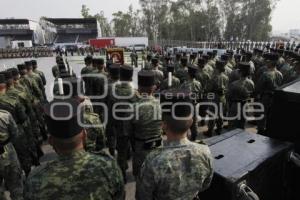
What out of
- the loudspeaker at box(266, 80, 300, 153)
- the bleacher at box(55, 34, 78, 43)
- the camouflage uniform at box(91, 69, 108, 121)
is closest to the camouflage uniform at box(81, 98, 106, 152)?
the loudspeaker at box(266, 80, 300, 153)

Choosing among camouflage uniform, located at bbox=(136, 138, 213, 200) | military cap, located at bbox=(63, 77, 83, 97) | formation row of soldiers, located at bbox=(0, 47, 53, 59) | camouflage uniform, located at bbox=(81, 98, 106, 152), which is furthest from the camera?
formation row of soldiers, located at bbox=(0, 47, 53, 59)

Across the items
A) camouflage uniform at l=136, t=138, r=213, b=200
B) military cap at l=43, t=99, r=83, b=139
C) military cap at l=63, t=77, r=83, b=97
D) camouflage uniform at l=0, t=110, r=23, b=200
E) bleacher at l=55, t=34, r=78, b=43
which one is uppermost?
bleacher at l=55, t=34, r=78, b=43

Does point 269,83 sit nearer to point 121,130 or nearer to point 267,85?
point 267,85

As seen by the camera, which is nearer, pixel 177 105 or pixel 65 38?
pixel 177 105

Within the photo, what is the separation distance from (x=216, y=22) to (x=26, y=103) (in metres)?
52.1

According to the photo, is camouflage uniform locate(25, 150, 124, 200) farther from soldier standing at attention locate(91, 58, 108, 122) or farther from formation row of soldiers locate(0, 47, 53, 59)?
formation row of soldiers locate(0, 47, 53, 59)

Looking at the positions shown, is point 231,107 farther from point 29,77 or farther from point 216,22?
point 216,22

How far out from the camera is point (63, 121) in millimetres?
1900

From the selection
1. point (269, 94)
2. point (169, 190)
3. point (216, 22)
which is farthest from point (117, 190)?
point (216, 22)

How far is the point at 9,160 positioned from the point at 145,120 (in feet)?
6.26

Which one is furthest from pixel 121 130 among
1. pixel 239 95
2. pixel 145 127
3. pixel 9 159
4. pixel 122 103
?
pixel 239 95

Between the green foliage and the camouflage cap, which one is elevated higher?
the green foliage

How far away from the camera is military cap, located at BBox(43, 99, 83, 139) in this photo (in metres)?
1.89

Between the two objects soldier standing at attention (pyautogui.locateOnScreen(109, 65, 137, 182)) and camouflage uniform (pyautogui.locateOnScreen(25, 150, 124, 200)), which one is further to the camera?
soldier standing at attention (pyautogui.locateOnScreen(109, 65, 137, 182))
